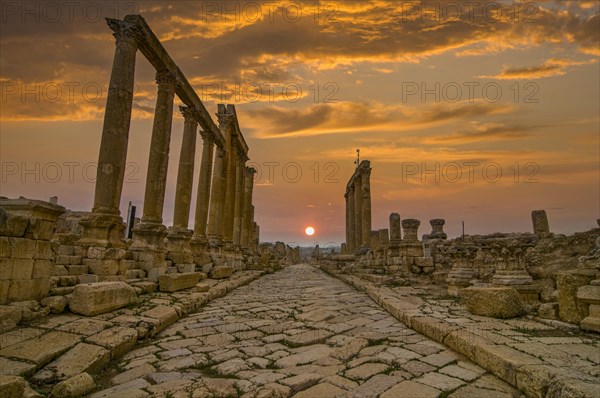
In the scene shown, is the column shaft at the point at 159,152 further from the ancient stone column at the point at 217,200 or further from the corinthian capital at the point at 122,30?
the ancient stone column at the point at 217,200

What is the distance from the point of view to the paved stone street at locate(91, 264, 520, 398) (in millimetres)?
2918

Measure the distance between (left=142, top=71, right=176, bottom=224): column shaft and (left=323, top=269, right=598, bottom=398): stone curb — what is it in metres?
8.18

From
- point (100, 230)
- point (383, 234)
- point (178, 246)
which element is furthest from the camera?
point (383, 234)

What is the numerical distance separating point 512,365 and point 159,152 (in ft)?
33.0

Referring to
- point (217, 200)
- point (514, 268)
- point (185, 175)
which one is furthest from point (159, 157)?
point (514, 268)

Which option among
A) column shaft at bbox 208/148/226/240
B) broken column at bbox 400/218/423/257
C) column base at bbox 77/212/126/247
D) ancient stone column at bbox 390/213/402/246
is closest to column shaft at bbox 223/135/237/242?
column shaft at bbox 208/148/226/240

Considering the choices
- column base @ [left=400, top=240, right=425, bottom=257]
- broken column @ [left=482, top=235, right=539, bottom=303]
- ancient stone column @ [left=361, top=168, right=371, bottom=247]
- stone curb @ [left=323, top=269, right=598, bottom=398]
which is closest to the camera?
stone curb @ [left=323, top=269, right=598, bottom=398]

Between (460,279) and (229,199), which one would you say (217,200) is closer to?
(229,199)

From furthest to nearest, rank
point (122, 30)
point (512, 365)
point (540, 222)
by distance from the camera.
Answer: point (540, 222) < point (122, 30) < point (512, 365)

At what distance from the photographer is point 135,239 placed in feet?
31.4

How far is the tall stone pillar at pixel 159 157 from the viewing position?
1006 centimetres

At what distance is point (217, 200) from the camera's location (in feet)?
55.0

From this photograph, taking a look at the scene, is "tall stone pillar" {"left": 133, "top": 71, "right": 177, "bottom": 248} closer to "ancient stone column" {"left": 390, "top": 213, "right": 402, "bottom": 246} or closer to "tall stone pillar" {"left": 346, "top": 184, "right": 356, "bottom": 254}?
"ancient stone column" {"left": 390, "top": 213, "right": 402, "bottom": 246}

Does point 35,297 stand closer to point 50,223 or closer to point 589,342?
point 50,223
